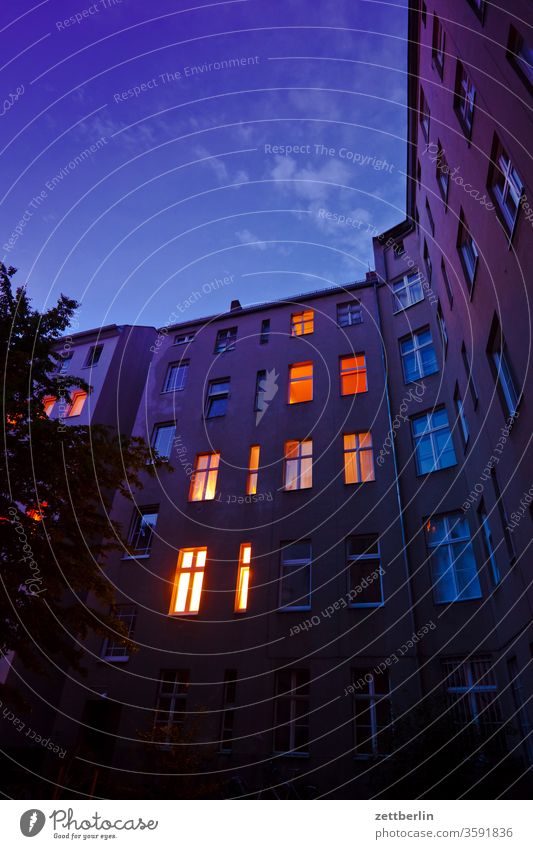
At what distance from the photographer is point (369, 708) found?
48.5 feet

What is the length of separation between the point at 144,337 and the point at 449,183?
1998 centimetres

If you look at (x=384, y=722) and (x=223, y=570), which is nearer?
(x=384, y=722)

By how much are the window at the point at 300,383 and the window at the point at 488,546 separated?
947 cm

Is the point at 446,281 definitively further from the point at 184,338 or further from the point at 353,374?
the point at 184,338

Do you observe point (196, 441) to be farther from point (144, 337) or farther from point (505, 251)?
point (505, 251)

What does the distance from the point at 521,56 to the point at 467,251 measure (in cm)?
589

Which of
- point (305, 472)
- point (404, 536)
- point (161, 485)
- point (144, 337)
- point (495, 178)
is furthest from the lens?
point (144, 337)

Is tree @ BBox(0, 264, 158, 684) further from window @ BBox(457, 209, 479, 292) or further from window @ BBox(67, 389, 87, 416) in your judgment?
window @ BBox(67, 389, 87, 416)

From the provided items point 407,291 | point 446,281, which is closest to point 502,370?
point 446,281

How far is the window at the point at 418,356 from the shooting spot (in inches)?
810

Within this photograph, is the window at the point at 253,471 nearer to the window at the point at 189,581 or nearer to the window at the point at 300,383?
the window at the point at 300,383

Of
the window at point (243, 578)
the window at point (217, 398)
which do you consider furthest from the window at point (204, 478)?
the window at point (243, 578)

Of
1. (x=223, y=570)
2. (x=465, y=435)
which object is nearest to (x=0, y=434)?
(x=223, y=570)

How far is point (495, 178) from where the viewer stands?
11453mm
